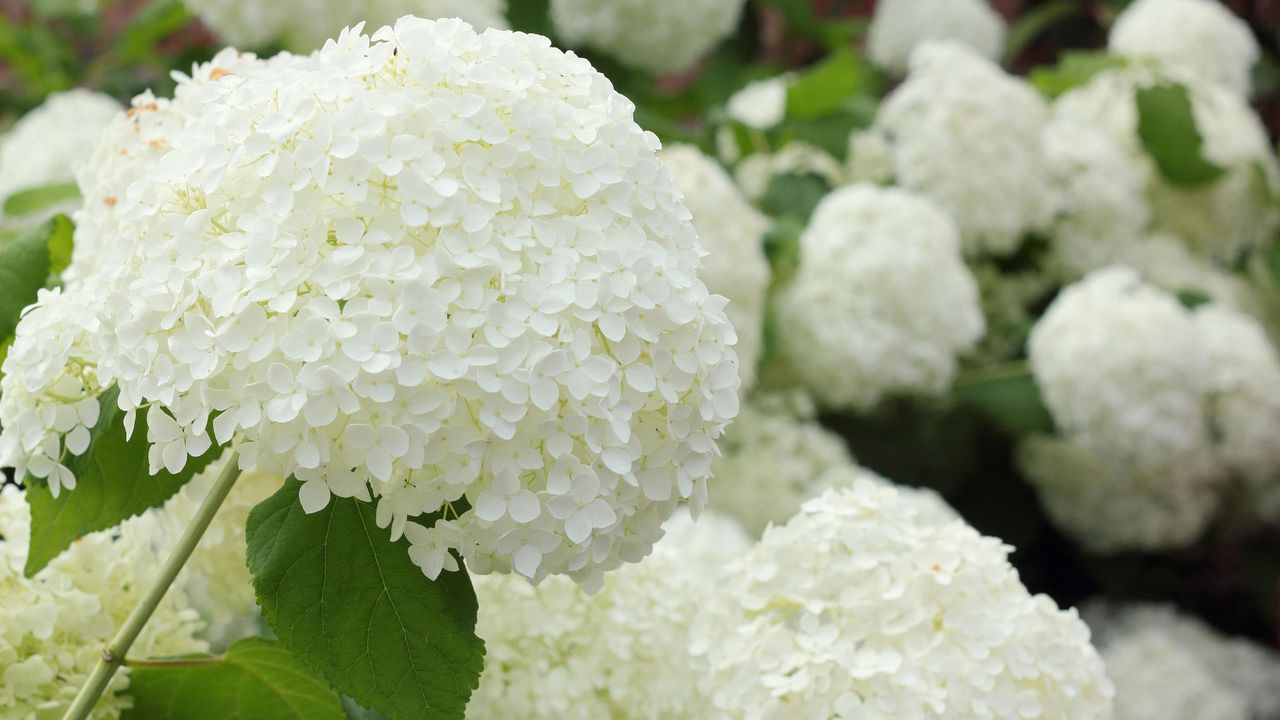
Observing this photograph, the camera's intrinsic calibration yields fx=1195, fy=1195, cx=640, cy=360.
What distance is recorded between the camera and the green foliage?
690mm

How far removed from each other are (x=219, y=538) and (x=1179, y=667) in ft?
3.89

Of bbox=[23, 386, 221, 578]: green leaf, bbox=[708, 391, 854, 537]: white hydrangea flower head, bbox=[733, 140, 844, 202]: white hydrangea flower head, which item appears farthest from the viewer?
bbox=[733, 140, 844, 202]: white hydrangea flower head

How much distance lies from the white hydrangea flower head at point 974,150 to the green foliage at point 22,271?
112 centimetres

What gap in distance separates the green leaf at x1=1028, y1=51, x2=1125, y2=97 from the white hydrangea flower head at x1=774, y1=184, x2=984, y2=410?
1.78 feet

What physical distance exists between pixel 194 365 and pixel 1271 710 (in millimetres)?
1418

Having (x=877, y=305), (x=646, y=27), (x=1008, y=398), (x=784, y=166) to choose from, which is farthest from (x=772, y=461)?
(x=646, y=27)

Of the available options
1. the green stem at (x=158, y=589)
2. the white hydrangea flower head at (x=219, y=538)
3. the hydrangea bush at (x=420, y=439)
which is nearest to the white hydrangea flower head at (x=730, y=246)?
the hydrangea bush at (x=420, y=439)

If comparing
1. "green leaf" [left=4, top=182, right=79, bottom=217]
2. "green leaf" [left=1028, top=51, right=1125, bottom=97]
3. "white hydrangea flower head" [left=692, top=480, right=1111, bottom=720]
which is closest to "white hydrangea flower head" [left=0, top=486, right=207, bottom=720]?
"white hydrangea flower head" [left=692, top=480, right=1111, bottom=720]

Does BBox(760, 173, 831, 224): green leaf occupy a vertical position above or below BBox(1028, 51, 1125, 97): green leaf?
above

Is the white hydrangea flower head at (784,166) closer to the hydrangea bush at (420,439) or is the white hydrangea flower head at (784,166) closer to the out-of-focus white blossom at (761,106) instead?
the out-of-focus white blossom at (761,106)

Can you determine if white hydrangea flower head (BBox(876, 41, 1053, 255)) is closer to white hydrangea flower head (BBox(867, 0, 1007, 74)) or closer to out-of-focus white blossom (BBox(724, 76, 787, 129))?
out-of-focus white blossom (BBox(724, 76, 787, 129))

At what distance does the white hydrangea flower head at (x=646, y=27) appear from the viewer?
1535 millimetres

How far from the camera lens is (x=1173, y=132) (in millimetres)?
1639

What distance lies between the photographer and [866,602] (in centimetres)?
66
